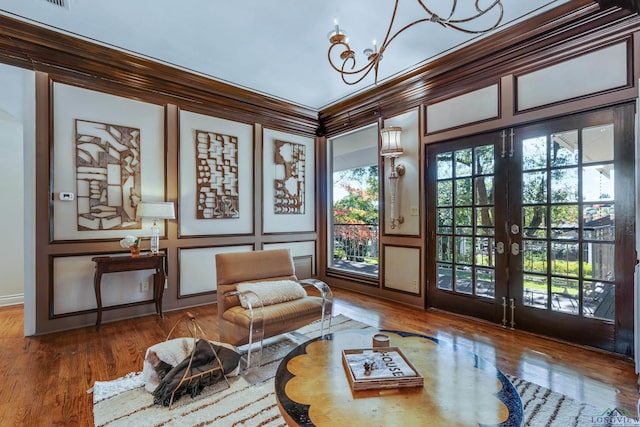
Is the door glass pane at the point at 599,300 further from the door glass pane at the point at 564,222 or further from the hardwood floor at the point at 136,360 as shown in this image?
the door glass pane at the point at 564,222

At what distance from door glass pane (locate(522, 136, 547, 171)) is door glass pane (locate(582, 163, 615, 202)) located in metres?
0.35

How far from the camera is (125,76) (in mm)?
3645

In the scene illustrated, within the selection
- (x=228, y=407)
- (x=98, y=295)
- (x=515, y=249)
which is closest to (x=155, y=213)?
(x=98, y=295)

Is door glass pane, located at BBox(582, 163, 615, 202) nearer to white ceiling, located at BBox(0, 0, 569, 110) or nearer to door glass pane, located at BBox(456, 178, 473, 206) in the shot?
door glass pane, located at BBox(456, 178, 473, 206)

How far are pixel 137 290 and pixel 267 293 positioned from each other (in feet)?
6.51

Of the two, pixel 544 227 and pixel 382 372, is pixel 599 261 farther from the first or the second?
pixel 382 372

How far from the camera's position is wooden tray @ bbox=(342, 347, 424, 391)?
140cm

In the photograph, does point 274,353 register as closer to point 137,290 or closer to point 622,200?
point 137,290

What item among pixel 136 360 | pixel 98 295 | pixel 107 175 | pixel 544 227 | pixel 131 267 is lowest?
pixel 136 360

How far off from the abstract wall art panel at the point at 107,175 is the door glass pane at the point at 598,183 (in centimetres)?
463

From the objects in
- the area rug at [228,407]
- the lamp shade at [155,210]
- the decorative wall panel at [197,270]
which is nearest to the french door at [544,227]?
the area rug at [228,407]

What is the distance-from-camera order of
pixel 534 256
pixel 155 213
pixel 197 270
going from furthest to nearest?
pixel 197 270
pixel 155 213
pixel 534 256

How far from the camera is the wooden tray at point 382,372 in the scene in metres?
1.40

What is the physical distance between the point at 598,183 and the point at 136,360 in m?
4.22
